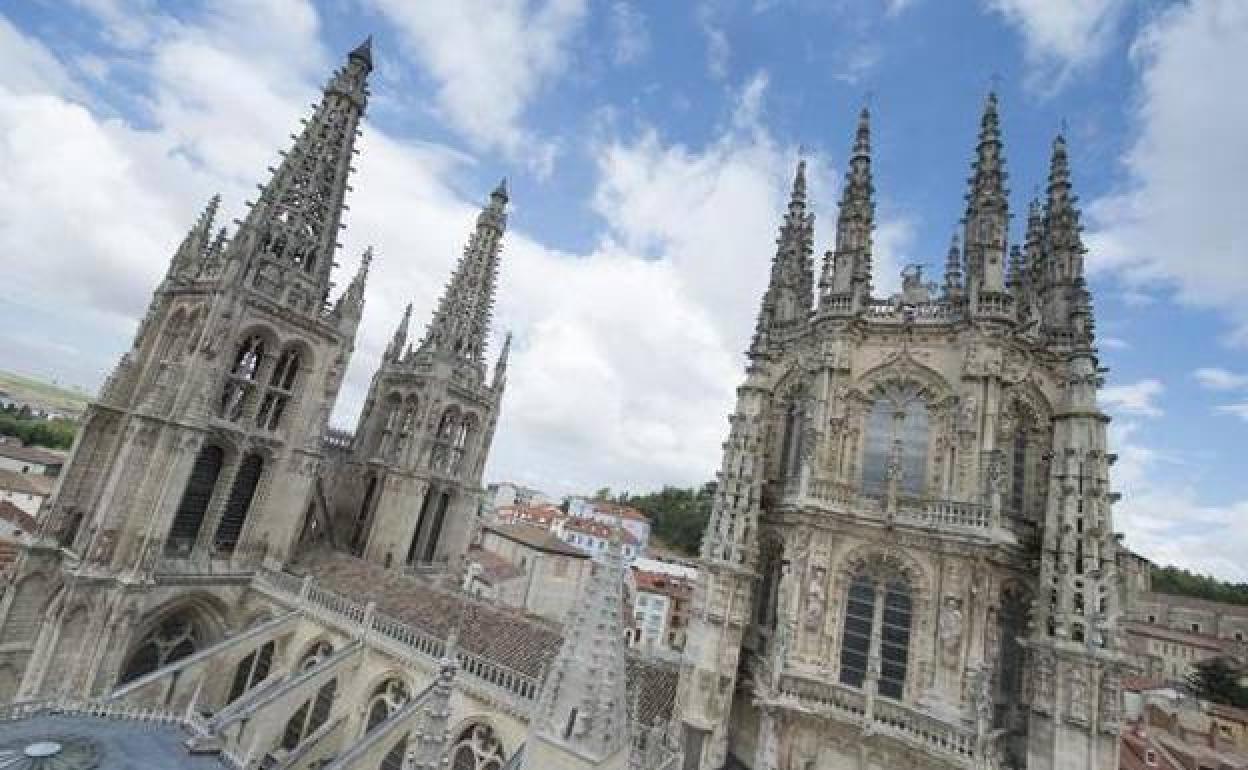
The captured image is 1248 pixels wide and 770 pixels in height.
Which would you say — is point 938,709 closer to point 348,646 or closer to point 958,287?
point 958,287

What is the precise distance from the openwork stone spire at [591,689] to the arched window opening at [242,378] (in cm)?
2015

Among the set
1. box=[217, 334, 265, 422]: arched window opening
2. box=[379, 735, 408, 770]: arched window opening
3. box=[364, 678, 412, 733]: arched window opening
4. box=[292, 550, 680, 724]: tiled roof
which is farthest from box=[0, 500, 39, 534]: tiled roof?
box=[379, 735, 408, 770]: arched window opening

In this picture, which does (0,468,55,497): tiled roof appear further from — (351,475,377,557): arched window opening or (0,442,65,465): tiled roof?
(351,475,377,557): arched window opening

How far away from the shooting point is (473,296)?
107ft

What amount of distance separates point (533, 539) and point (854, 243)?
133ft

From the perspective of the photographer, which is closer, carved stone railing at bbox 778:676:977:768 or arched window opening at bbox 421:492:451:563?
carved stone railing at bbox 778:676:977:768

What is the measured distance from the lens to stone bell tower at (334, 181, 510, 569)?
28.8 metres

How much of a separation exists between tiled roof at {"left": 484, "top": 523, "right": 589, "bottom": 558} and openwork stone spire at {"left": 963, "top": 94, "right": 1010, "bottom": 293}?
39.3 meters

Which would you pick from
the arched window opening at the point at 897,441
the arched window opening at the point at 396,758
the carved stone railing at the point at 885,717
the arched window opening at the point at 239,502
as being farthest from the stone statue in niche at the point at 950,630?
the arched window opening at the point at 239,502

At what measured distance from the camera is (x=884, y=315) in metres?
18.2

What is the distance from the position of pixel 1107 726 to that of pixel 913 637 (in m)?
3.94

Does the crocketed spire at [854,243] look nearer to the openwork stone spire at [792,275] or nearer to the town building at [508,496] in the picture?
the openwork stone spire at [792,275]

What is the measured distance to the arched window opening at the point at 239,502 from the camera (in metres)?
23.8

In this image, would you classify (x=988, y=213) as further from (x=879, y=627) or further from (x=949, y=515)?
(x=879, y=627)
